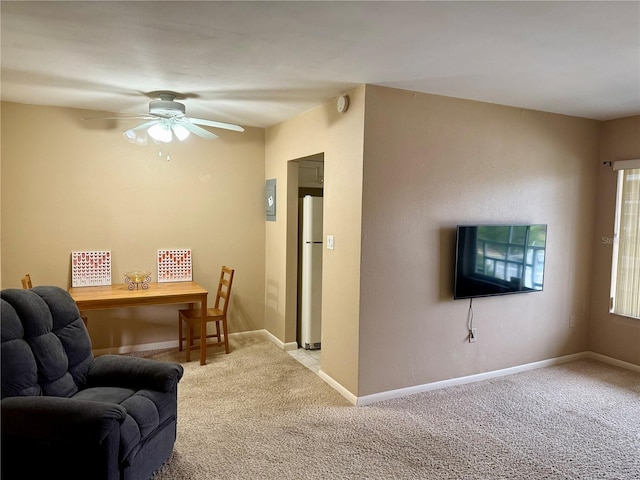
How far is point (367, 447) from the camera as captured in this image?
9.27 feet

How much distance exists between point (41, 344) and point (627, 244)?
5017 millimetres

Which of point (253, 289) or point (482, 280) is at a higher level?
point (482, 280)

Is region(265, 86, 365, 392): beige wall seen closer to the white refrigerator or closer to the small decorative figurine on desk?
the white refrigerator

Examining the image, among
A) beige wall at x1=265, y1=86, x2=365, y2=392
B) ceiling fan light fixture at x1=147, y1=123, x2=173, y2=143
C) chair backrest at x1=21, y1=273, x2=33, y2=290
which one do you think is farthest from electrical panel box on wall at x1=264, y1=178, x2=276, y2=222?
chair backrest at x1=21, y1=273, x2=33, y2=290

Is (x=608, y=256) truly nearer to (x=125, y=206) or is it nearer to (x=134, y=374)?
(x=134, y=374)

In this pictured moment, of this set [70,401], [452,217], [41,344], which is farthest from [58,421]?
[452,217]

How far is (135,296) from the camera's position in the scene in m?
3.98

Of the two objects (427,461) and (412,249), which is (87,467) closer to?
(427,461)

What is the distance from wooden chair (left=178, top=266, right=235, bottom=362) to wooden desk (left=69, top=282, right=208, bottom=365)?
19cm

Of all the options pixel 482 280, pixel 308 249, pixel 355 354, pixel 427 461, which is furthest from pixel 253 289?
pixel 427 461

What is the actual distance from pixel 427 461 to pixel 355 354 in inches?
38.5

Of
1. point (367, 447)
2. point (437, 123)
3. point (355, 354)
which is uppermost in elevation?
point (437, 123)

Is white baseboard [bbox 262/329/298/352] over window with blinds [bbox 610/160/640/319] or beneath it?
beneath

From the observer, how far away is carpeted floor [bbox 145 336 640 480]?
8.53ft
